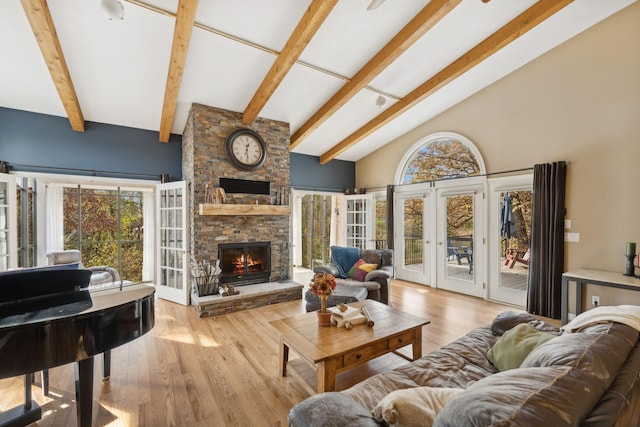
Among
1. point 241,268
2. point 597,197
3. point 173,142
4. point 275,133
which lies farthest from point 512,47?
point 173,142

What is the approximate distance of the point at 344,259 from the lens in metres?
4.80

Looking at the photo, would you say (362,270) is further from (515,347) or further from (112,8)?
(112,8)

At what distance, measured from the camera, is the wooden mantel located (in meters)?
4.37

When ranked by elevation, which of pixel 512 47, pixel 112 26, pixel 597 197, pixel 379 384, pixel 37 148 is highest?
pixel 512 47

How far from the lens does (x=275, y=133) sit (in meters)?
5.25

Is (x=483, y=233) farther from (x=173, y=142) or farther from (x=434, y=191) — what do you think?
(x=173, y=142)

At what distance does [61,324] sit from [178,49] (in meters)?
2.80

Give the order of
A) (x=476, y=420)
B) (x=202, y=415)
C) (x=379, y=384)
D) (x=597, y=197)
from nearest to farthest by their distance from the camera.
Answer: (x=476, y=420) < (x=379, y=384) < (x=202, y=415) < (x=597, y=197)

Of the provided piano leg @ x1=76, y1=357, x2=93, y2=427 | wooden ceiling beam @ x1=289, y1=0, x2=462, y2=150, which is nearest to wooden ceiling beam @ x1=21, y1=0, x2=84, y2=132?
piano leg @ x1=76, y1=357, x2=93, y2=427

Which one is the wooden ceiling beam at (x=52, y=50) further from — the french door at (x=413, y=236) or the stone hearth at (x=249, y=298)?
the french door at (x=413, y=236)

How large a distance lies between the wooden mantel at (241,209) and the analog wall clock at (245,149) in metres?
0.73

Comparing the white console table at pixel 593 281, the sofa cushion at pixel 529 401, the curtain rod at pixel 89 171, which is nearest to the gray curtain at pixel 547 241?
the white console table at pixel 593 281

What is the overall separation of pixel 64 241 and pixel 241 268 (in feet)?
11.6

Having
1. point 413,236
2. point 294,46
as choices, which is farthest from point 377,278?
point 294,46
